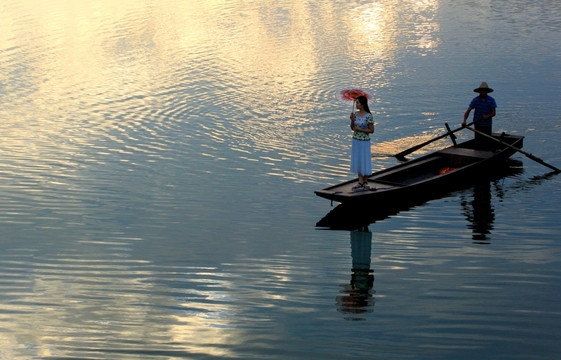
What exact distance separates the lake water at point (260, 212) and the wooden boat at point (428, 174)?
1.13 feet

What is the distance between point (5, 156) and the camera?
17.0 meters

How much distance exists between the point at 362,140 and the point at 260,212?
2.25 m

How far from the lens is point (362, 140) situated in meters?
12.7

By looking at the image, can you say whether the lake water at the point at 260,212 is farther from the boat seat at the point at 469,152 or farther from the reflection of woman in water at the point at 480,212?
the boat seat at the point at 469,152

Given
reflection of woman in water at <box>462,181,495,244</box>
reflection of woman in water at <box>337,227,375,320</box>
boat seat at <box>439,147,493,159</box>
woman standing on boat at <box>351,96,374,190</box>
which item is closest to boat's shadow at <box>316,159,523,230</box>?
reflection of woman in water at <box>462,181,495,244</box>

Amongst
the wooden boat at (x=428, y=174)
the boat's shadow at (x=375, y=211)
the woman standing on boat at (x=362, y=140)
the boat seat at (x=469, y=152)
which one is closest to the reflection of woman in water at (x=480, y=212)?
the boat's shadow at (x=375, y=211)

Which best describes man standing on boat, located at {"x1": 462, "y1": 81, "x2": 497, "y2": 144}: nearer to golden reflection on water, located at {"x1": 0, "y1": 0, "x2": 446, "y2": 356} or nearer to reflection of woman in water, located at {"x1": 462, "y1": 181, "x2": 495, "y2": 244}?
reflection of woman in water, located at {"x1": 462, "y1": 181, "x2": 495, "y2": 244}

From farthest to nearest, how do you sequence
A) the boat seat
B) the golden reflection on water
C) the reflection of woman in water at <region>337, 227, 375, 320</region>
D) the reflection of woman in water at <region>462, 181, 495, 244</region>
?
1. the boat seat
2. the reflection of woman in water at <region>462, 181, 495, 244</region>
3. the golden reflection on water
4. the reflection of woman in water at <region>337, 227, 375, 320</region>

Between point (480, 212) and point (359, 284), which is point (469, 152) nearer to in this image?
point (480, 212)

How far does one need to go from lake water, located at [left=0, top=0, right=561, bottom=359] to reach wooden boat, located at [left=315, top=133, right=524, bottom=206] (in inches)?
13.5

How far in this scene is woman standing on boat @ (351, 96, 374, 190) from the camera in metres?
12.5

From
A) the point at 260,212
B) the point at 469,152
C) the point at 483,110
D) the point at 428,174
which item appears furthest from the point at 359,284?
the point at 483,110

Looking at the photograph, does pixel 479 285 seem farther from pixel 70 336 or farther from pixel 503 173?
pixel 503 173

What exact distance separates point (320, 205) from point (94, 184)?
15.5ft
